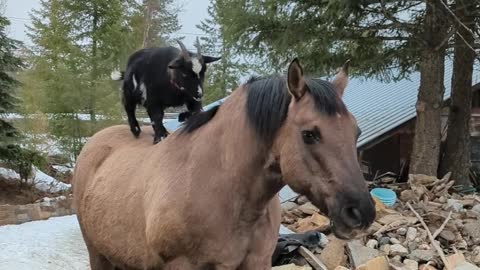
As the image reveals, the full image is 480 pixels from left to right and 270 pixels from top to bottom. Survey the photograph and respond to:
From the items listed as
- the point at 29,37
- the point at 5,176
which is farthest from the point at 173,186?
the point at 29,37

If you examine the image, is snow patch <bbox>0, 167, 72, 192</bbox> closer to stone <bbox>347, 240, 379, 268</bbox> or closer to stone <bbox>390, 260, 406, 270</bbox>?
stone <bbox>347, 240, 379, 268</bbox>

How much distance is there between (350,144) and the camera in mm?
2057

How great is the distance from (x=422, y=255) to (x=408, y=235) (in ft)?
1.59

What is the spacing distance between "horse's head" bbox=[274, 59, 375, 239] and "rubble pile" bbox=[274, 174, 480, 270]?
2861mm

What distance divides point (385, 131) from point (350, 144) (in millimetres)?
Result: 8903

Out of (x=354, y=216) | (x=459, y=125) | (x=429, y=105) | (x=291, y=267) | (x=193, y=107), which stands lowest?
(x=291, y=267)

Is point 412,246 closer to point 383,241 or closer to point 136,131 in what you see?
point 383,241

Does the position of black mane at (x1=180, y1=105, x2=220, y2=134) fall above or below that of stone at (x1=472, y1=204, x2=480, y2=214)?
above

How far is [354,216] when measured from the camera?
192 cm

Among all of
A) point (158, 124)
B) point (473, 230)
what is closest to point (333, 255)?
point (473, 230)

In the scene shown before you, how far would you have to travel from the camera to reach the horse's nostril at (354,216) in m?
1.92

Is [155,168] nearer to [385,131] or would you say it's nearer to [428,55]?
[428,55]

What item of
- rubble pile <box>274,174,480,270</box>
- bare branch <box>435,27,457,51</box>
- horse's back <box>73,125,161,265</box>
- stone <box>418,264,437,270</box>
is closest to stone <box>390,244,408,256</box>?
rubble pile <box>274,174,480,270</box>

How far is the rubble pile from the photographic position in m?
5.15
